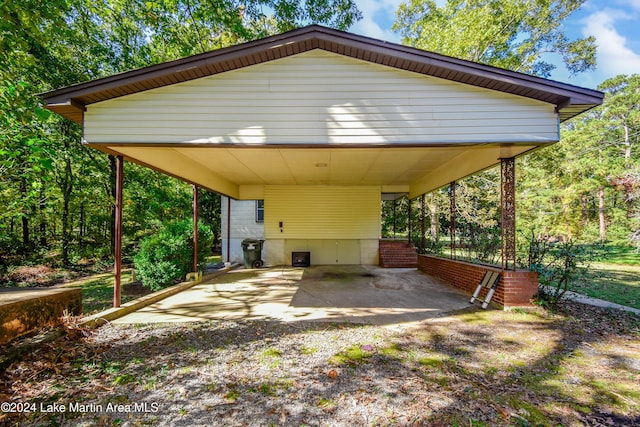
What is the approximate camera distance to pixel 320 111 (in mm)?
4367

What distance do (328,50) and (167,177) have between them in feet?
42.3

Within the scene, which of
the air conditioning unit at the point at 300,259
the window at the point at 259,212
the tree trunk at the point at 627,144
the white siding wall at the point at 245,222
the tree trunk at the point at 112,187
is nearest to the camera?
the air conditioning unit at the point at 300,259

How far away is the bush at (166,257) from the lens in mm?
6426

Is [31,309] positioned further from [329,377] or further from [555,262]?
[555,262]

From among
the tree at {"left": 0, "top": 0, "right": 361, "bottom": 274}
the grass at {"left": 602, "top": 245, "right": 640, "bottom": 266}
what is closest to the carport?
the tree at {"left": 0, "top": 0, "right": 361, "bottom": 274}

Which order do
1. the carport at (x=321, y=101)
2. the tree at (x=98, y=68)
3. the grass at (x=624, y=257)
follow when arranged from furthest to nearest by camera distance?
the grass at (x=624, y=257), the tree at (x=98, y=68), the carport at (x=321, y=101)

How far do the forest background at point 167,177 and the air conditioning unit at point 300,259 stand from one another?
421cm

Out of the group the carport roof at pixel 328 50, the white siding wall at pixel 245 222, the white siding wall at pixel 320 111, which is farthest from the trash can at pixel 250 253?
the carport roof at pixel 328 50

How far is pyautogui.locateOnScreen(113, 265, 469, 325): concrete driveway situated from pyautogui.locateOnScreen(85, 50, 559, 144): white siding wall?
287 cm

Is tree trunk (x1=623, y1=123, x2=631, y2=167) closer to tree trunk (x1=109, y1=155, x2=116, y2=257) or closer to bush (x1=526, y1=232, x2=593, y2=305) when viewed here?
bush (x1=526, y1=232, x2=593, y2=305)

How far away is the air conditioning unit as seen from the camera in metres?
10.4

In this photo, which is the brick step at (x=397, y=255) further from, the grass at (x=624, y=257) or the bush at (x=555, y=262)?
the grass at (x=624, y=257)

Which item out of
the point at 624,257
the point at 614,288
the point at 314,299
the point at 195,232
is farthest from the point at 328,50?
the point at 624,257

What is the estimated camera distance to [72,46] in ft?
31.1
